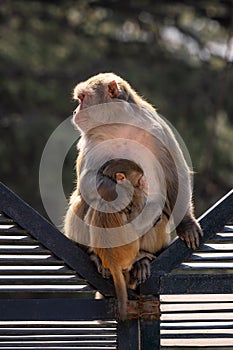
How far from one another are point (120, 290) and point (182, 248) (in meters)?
0.31

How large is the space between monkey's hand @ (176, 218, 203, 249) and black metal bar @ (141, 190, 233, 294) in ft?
0.08

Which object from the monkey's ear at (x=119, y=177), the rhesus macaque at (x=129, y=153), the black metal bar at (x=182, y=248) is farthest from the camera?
the rhesus macaque at (x=129, y=153)

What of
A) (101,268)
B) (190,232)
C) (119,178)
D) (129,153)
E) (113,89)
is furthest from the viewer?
(113,89)

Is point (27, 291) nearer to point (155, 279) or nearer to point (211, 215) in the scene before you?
point (155, 279)

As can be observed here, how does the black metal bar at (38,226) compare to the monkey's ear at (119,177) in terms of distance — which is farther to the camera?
the monkey's ear at (119,177)

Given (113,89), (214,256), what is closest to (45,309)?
(214,256)

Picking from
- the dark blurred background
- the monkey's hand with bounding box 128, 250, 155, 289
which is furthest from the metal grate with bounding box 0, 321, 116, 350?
the dark blurred background

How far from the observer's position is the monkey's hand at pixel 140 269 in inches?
151

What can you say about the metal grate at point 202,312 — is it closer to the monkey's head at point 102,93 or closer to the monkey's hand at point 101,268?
the monkey's hand at point 101,268

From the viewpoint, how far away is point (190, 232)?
13.3ft

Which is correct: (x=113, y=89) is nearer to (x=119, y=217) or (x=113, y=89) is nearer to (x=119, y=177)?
(x=119, y=177)

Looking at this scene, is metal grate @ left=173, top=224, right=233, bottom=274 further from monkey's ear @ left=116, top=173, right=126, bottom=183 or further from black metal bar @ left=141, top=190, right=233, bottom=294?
monkey's ear @ left=116, top=173, right=126, bottom=183

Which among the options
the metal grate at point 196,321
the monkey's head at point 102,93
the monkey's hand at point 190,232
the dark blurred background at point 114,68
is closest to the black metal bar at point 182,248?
the monkey's hand at point 190,232

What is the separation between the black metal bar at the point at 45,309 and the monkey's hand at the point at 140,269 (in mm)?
272
